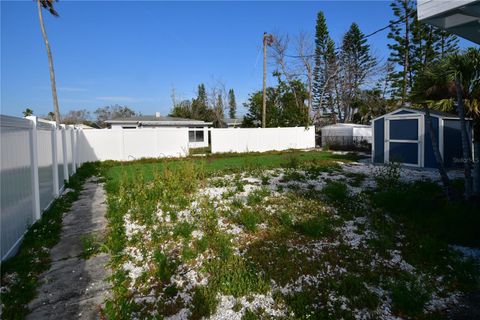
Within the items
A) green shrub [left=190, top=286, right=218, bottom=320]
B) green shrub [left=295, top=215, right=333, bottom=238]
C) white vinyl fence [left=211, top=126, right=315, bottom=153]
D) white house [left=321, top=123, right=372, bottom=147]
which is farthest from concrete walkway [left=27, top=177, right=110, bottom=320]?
white house [left=321, top=123, right=372, bottom=147]

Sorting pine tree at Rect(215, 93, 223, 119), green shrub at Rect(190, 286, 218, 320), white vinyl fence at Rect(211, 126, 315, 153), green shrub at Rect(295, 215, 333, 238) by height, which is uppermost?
pine tree at Rect(215, 93, 223, 119)

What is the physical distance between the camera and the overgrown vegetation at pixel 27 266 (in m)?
2.55

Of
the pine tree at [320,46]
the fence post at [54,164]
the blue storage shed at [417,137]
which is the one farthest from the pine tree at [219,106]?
the fence post at [54,164]

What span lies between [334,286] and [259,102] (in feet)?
83.0

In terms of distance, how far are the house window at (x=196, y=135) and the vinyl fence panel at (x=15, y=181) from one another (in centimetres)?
1780

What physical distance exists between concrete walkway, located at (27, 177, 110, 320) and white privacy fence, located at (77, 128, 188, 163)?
1069 cm

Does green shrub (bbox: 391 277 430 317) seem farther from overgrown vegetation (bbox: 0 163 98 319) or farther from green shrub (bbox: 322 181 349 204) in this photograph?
overgrown vegetation (bbox: 0 163 98 319)

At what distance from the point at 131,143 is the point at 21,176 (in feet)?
41.2

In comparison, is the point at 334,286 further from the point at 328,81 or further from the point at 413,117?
the point at 328,81

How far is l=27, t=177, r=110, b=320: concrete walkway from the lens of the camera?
2.50 metres

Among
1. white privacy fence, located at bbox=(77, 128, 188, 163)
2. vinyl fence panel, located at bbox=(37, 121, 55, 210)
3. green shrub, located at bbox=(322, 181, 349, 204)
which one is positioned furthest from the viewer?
white privacy fence, located at bbox=(77, 128, 188, 163)

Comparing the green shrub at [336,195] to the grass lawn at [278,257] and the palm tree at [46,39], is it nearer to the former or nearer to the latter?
the grass lawn at [278,257]

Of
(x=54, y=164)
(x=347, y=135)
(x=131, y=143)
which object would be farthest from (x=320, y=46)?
(x=54, y=164)

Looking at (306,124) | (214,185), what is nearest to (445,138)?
(214,185)
